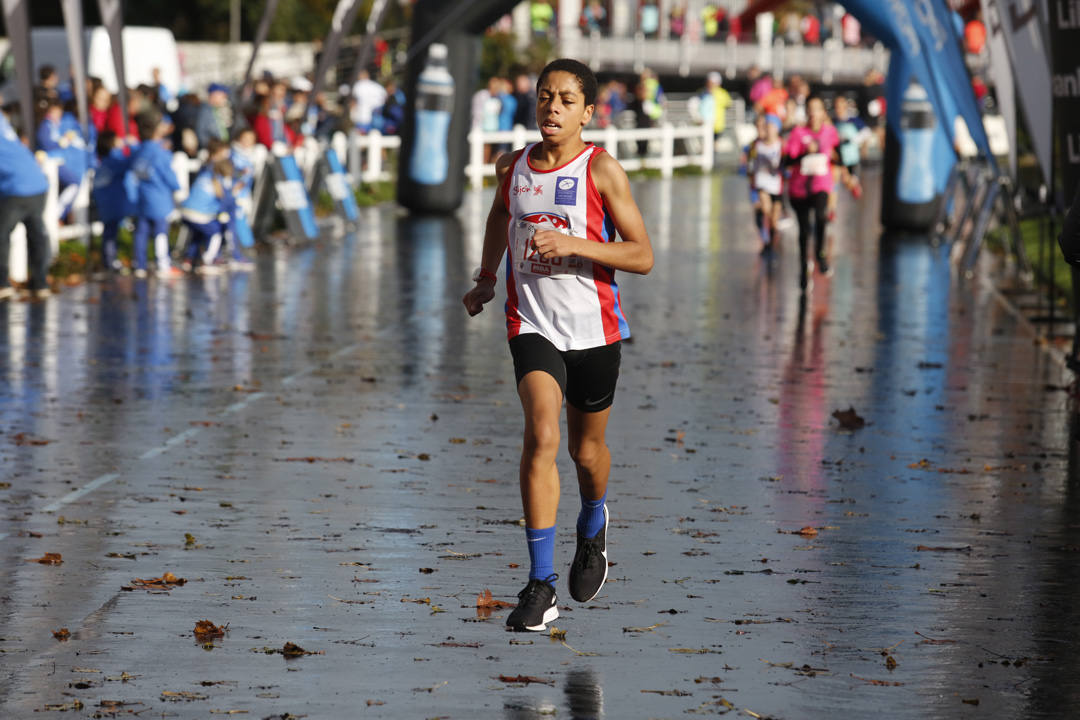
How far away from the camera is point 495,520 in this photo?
7.99 metres

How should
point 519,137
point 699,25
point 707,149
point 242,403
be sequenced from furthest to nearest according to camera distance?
point 699,25, point 707,149, point 519,137, point 242,403

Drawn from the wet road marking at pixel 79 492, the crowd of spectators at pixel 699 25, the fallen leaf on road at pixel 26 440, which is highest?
the crowd of spectators at pixel 699 25

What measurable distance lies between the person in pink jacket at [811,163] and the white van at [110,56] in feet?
50.2

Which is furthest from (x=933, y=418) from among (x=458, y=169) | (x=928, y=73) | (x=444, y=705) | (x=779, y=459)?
(x=458, y=169)

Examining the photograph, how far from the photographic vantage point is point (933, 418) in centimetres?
1098

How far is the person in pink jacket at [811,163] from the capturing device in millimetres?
17750

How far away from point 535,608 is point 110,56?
2616cm

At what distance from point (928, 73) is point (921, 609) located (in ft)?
44.4

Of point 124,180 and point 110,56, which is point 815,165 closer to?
point 124,180

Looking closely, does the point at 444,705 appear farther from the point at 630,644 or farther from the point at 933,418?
the point at 933,418

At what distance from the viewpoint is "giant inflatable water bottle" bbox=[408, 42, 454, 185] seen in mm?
27203

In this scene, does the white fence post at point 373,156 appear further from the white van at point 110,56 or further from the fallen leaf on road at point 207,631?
the fallen leaf on road at point 207,631

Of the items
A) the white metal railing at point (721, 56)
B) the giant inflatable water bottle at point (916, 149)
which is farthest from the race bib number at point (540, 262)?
the white metal railing at point (721, 56)

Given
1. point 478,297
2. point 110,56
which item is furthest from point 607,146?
point 478,297
